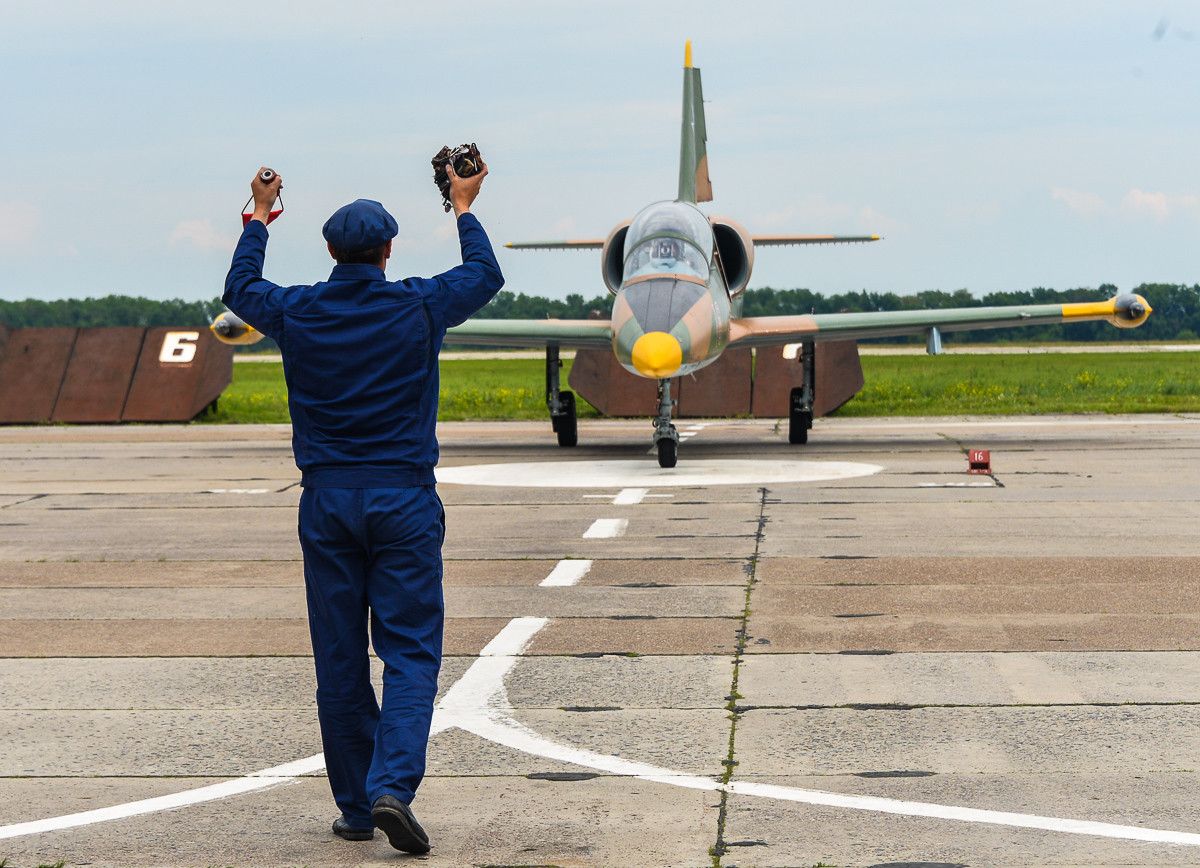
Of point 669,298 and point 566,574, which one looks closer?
point 566,574

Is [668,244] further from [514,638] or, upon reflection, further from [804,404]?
[514,638]

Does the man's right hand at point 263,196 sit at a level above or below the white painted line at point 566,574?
above

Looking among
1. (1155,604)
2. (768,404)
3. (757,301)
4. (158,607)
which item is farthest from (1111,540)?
(757,301)

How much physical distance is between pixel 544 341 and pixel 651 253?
4284mm

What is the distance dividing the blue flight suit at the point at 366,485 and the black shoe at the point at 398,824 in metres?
0.26

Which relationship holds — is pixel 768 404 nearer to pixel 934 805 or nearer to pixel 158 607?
pixel 158 607

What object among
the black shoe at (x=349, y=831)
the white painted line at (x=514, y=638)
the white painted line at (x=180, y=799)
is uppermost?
the black shoe at (x=349, y=831)

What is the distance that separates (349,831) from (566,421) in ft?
68.2

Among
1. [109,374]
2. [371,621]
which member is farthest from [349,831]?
[109,374]

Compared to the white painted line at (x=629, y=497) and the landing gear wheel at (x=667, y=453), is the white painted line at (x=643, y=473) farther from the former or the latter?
the white painted line at (x=629, y=497)

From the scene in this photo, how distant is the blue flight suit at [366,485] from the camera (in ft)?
17.9

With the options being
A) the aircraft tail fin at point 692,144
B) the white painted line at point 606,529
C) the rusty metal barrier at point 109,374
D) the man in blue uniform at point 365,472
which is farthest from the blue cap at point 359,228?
the rusty metal barrier at point 109,374

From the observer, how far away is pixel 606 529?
575 inches

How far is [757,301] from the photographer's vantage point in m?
106
